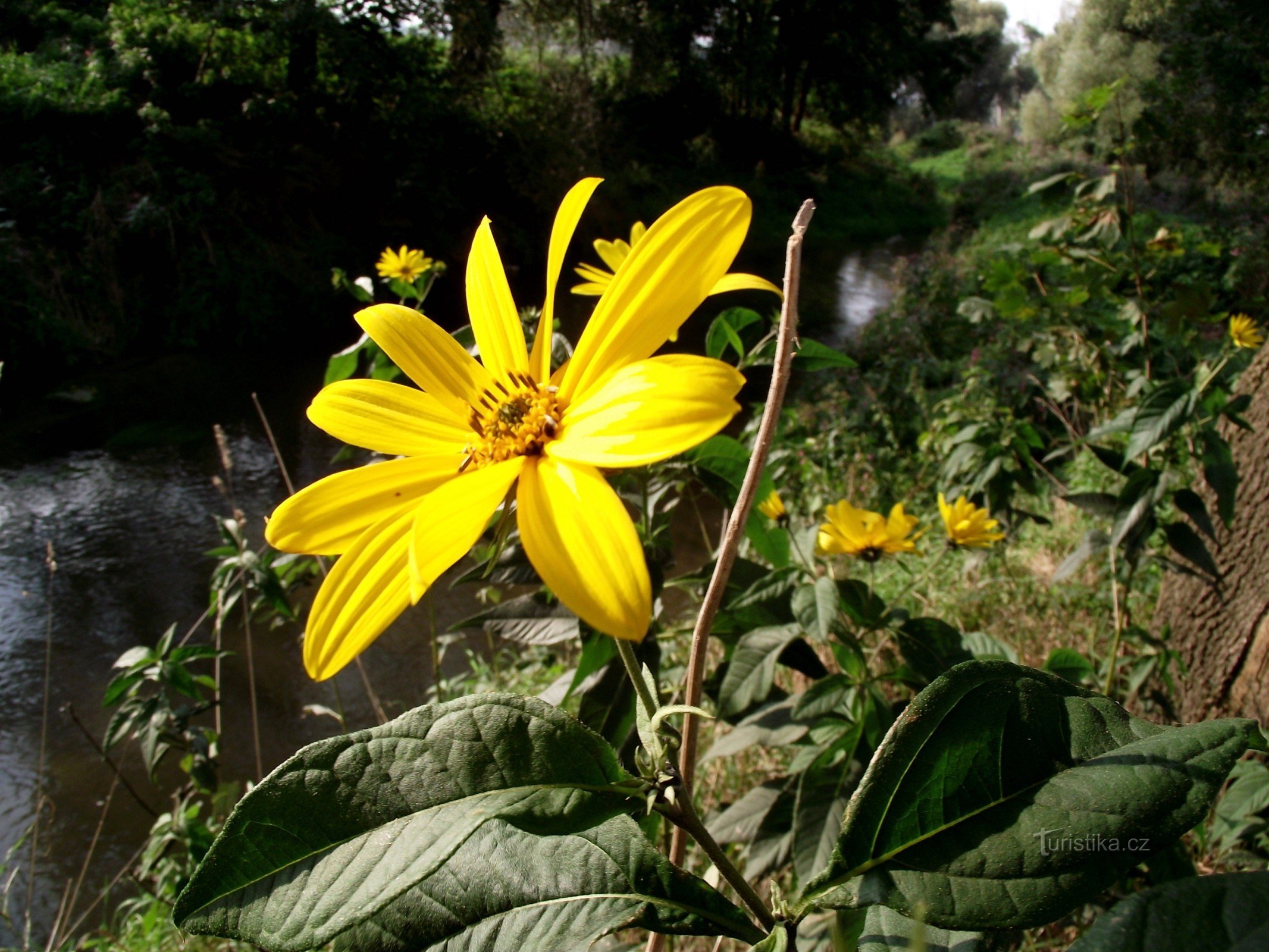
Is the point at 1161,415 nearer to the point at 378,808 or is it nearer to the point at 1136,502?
the point at 1136,502

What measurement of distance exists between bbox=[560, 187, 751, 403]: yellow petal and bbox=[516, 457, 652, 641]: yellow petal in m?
0.07

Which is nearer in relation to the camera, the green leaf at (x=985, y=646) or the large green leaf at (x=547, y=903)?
the large green leaf at (x=547, y=903)

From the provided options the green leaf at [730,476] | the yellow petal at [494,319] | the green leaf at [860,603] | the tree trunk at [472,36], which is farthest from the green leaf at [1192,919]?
the tree trunk at [472,36]

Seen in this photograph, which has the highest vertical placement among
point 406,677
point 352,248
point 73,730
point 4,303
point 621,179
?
point 621,179

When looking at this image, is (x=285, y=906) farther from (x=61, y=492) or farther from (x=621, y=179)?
(x=621, y=179)

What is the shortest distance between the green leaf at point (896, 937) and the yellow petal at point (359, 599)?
275 millimetres

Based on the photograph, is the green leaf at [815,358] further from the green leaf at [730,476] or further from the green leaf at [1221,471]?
the green leaf at [1221,471]

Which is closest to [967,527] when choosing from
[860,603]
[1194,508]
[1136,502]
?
[1136,502]

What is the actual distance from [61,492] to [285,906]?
4797 millimetres

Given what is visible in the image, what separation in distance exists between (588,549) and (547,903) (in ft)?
Answer: 0.61

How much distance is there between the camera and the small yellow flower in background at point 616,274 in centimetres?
36

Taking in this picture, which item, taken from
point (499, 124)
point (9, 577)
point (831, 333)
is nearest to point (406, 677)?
point (9, 577)

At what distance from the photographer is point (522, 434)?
391 millimetres

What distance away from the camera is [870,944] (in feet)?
1.20
